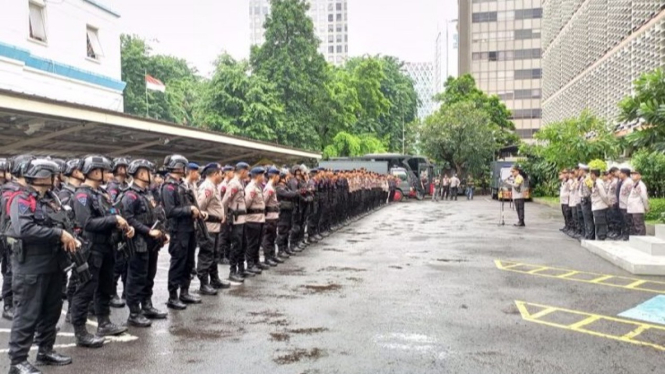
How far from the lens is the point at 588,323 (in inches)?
270

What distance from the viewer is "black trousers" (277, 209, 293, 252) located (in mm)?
12617

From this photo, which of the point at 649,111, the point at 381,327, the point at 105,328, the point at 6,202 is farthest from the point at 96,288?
the point at 649,111

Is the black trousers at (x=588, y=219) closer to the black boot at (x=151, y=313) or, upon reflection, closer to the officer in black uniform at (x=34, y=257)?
the black boot at (x=151, y=313)

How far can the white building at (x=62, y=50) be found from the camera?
71.9 ft

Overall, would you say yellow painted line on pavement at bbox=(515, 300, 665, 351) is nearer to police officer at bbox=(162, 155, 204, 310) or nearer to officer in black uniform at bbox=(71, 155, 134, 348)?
police officer at bbox=(162, 155, 204, 310)

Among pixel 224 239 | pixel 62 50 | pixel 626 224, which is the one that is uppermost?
pixel 62 50

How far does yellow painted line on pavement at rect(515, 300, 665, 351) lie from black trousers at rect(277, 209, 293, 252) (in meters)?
6.01

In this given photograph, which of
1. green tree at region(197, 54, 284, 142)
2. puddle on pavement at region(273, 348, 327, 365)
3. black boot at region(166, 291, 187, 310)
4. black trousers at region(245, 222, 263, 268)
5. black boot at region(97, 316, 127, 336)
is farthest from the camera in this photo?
green tree at region(197, 54, 284, 142)

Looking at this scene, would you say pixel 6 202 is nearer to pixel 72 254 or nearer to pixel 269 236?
pixel 72 254

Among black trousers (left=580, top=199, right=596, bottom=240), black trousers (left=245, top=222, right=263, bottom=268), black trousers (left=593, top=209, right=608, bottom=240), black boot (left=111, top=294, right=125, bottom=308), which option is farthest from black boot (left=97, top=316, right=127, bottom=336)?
black trousers (left=580, top=199, right=596, bottom=240)

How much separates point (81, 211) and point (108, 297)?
43.0 inches

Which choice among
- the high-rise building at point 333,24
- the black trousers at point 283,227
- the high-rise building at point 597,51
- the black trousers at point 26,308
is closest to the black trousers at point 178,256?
the black trousers at point 26,308

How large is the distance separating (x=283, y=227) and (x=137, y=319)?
5.83 meters

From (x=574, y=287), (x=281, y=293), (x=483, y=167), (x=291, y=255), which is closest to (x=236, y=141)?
(x=291, y=255)
